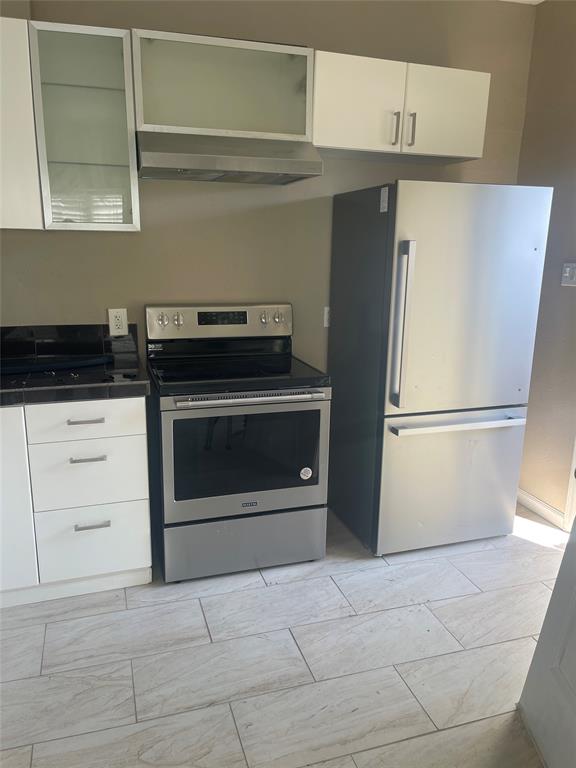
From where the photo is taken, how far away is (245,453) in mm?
2463

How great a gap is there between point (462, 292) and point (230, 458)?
123 cm

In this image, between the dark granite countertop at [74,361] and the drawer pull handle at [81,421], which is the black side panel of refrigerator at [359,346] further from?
the drawer pull handle at [81,421]

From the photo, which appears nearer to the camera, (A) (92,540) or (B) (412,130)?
(A) (92,540)

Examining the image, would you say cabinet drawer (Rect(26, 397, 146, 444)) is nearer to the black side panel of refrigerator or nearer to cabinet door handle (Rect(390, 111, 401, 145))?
the black side panel of refrigerator

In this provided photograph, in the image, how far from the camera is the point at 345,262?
9.32 ft

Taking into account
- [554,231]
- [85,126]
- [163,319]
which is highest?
[85,126]

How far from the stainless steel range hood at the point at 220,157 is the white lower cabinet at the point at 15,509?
1.09 meters

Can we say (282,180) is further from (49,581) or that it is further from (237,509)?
(49,581)

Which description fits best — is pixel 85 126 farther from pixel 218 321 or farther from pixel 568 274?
pixel 568 274

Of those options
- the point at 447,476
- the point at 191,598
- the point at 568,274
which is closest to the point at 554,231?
the point at 568,274

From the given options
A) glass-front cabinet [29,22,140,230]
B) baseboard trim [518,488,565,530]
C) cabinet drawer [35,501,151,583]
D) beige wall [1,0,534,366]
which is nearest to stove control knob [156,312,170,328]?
beige wall [1,0,534,366]

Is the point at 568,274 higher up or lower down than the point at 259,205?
lower down

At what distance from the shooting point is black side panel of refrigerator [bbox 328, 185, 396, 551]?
8.25 feet

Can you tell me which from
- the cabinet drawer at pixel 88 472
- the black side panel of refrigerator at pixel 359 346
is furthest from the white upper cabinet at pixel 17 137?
the black side panel of refrigerator at pixel 359 346
